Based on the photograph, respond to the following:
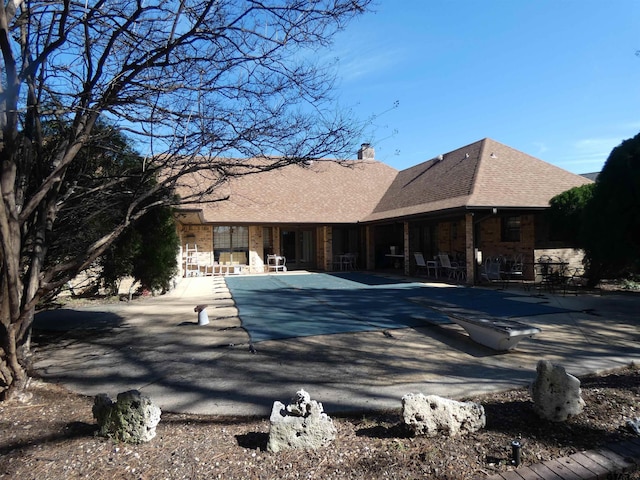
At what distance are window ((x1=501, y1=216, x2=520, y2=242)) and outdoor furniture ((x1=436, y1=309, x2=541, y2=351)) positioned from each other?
10.4m

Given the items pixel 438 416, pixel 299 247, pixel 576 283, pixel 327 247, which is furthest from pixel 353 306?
pixel 299 247

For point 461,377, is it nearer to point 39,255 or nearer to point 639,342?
point 639,342

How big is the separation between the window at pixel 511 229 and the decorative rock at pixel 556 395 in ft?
42.6

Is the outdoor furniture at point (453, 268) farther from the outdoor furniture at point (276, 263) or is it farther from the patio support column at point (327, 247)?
the outdoor furniture at point (276, 263)

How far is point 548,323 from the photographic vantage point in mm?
7207

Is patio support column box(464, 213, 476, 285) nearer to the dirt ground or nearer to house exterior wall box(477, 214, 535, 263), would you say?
house exterior wall box(477, 214, 535, 263)

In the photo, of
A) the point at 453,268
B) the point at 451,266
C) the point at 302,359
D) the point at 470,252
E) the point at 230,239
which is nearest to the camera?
the point at 302,359

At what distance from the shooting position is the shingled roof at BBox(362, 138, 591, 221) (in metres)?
13.5

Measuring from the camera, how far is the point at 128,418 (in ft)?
9.54

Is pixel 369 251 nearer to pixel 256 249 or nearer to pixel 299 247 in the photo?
pixel 299 247

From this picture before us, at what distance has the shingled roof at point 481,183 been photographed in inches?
533

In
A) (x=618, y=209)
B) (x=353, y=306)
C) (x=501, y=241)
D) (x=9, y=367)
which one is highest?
(x=618, y=209)

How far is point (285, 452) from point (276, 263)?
17866 mm

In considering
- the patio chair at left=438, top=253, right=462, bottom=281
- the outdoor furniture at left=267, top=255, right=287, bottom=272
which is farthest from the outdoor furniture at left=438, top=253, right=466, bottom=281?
the outdoor furniture at left=267, top=255, right=287, bottom=272
